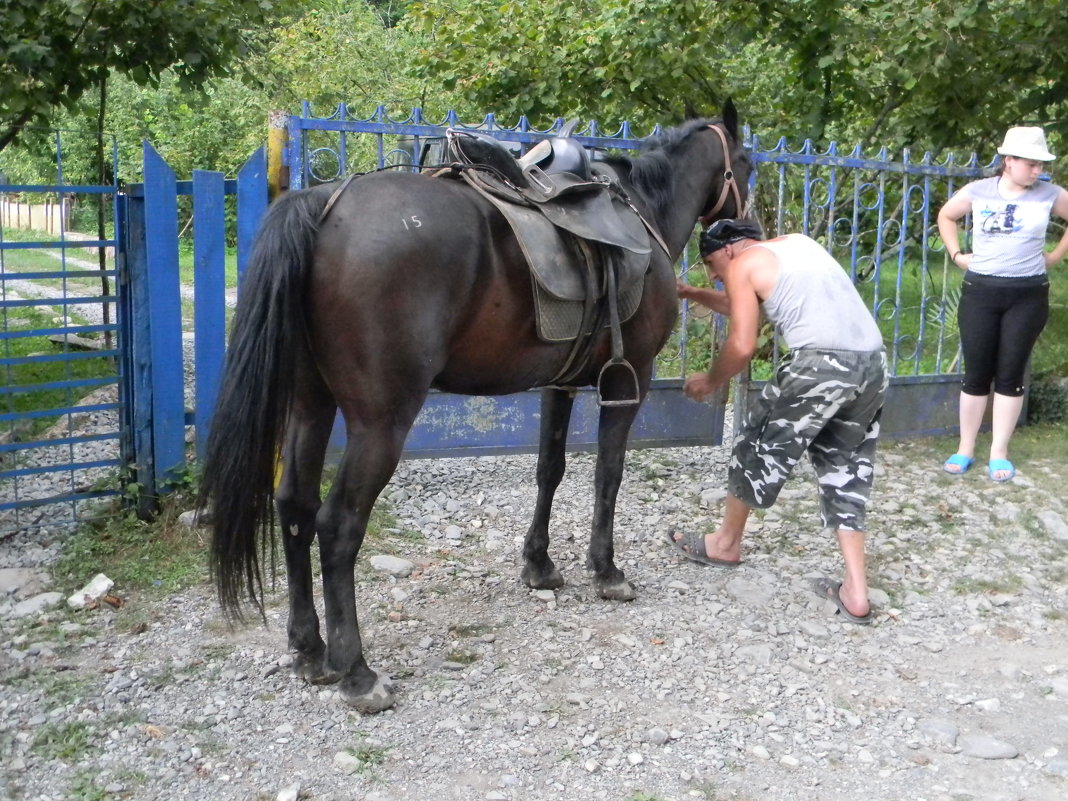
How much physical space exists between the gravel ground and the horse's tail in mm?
506

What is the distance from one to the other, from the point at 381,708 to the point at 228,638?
2.73 ft

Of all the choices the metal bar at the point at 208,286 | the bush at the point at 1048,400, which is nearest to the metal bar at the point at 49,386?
the metal bar at the point at 208,286

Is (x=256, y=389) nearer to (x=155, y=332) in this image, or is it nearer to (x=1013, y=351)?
(x=155, y=332)

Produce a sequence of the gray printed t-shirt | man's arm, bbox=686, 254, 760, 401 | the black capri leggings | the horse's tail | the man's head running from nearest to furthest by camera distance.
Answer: the horse's tail < man's arm, bbox=686, 254, 760, 401 < the man's head < the gray printed t-shirt < the black capri leggings

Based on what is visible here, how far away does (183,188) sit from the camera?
4.74m

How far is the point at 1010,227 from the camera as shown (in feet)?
19.3

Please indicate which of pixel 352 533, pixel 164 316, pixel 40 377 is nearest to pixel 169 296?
pixel 164 316

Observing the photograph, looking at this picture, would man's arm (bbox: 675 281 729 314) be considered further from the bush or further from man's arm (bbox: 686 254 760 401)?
the bush

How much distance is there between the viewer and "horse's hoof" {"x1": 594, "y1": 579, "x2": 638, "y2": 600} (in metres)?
4.29

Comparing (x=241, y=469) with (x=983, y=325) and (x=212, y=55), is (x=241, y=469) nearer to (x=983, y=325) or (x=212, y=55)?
(x=212, y=55)

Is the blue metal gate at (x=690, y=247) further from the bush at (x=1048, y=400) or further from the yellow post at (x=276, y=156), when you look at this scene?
the bush at (x=1048, y=400)

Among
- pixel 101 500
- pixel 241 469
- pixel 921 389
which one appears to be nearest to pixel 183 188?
pixel 101 500

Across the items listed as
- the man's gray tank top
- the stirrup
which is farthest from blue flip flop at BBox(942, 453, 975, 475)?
the stirrup

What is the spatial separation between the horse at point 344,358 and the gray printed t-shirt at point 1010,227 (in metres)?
3.51
